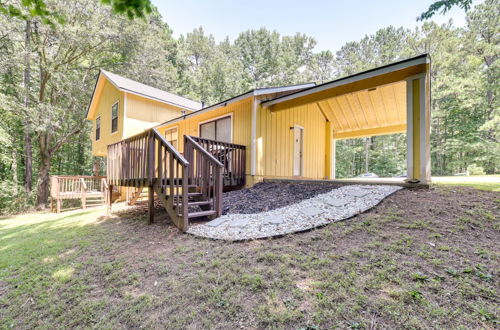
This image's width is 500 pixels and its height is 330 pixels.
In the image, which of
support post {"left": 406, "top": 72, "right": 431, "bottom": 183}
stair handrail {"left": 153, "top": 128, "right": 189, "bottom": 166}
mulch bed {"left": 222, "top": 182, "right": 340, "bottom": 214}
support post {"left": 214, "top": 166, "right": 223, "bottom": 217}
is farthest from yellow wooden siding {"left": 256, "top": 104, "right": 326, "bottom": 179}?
Result: support post {"left": 406, "top": 72, "right": 431, "bottom": 183}

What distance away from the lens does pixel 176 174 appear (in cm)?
493

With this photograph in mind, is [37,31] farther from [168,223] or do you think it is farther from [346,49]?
[346,49]

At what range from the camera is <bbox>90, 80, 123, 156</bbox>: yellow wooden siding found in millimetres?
11781

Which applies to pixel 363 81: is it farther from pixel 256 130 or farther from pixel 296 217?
pixel 296 217

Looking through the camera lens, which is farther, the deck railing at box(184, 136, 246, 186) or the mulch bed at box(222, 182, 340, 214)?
the deck railing at box(184, 136, 246, 186)

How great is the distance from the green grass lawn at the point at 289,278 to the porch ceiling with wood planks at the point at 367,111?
4.18 m

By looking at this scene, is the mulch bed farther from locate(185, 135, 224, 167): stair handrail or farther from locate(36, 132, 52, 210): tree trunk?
locate(36, 132, 52, 210): tree trunk

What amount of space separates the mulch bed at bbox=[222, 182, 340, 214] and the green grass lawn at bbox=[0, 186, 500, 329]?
1.54 meters

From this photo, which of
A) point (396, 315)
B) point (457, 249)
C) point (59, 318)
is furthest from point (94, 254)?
point (457, 249)

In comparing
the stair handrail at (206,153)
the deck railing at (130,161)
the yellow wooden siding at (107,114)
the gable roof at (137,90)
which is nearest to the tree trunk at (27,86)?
the gable roof at (137,90)

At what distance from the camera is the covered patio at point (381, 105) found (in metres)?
4.66

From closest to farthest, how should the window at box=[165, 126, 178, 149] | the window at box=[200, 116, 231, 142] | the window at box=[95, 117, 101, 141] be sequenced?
the window at box=[200, 116, 231, 142]
the window at box=[165, 126, 178, 149]
the window at box=[95, 117, 101, 141]

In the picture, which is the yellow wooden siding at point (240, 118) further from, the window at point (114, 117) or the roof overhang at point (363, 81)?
the window at point (114, 117)

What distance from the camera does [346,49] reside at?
2517 centimetres
